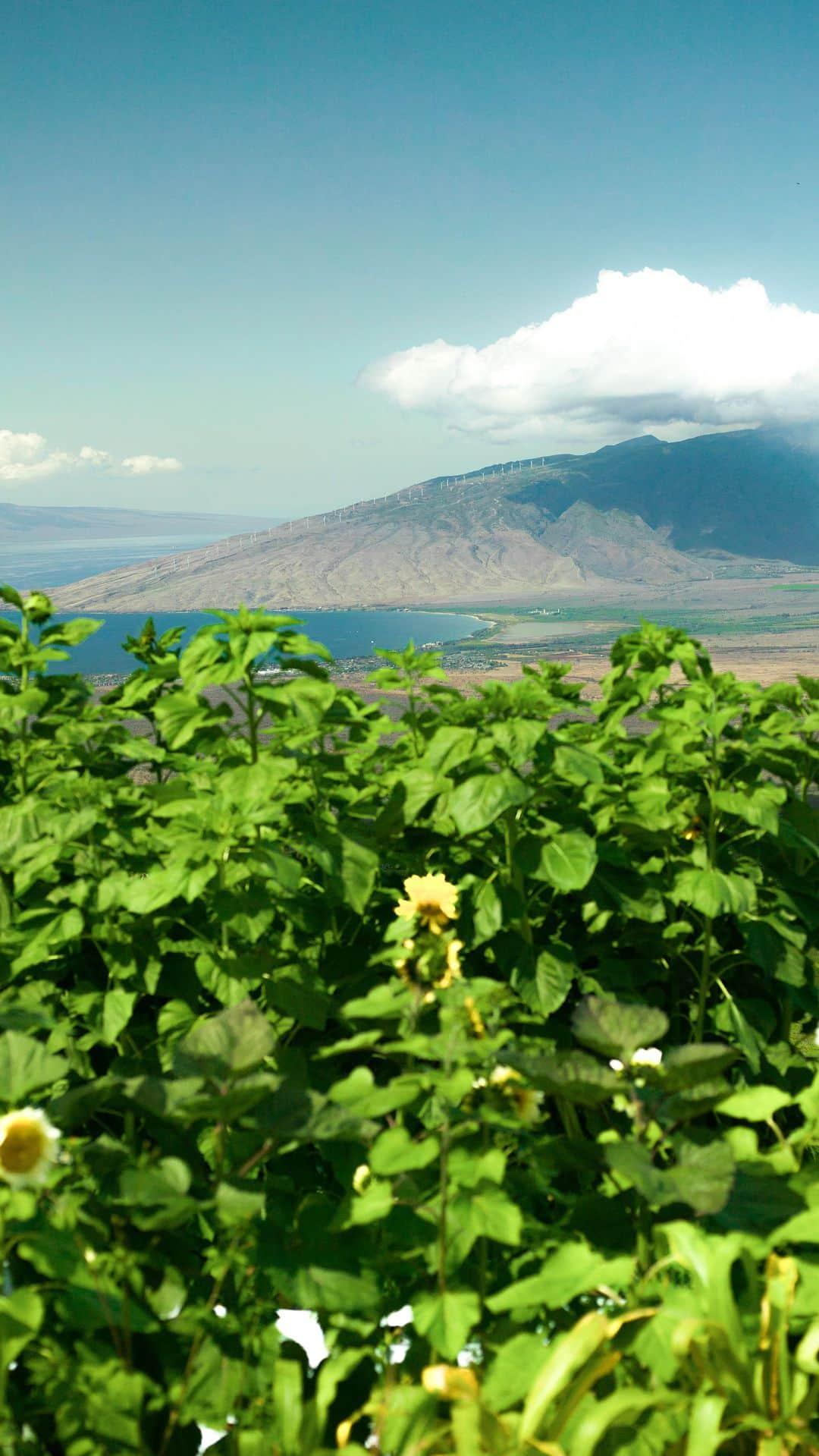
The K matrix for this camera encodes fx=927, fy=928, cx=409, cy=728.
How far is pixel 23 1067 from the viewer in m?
1.67

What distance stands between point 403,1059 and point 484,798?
645mm

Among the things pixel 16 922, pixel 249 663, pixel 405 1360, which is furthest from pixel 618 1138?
pixel 16 922

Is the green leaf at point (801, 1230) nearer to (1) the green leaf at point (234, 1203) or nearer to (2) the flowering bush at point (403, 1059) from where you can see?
(2) the flowering bush at point (403, 1059)

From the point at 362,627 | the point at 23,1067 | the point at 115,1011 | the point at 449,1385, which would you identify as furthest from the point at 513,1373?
the point at 362,627

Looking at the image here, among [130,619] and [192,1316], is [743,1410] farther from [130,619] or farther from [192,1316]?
[130,619]

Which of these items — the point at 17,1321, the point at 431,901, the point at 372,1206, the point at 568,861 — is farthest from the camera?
the point at 568,861

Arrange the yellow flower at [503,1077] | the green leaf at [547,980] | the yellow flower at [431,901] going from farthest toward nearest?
1. the green leaf at [547,980]
2. the yellow flower at [431,901]
3. the yellow flower at [503,1077]

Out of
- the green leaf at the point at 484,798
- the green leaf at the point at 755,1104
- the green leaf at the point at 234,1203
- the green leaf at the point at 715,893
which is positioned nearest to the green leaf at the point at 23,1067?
the green leaf at the point at 234,1203

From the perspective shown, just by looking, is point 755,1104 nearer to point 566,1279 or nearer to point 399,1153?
point 566,1279

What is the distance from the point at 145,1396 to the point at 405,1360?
1.64ft

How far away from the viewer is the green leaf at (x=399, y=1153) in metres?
1.59

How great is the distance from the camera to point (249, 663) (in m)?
2.36

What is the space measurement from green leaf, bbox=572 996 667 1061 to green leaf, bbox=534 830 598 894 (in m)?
0.59

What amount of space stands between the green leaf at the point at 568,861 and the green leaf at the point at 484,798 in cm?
19
